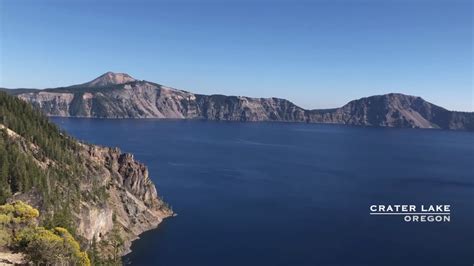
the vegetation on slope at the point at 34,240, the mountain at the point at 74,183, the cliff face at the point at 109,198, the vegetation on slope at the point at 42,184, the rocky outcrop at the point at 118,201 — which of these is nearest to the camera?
the vegetation on slope at the point at 34,240

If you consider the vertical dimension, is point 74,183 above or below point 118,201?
above

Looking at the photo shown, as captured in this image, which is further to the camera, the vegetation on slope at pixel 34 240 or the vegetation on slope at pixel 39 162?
the vegetation on slope at pixel 39 162

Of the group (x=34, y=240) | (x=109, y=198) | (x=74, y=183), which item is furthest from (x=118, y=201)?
(x=34, y=240)

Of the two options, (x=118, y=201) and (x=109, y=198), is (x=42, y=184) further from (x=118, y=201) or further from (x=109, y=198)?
(x=118, y=201)

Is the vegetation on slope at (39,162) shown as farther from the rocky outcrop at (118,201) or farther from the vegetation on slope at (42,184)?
the rocky outcrop at (118,201)

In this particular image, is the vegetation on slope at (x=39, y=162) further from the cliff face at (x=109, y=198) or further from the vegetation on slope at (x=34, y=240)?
the vegetation on slope at (x=34, y=240)

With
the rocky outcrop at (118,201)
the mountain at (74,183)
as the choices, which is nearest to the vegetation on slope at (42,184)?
the mountain at (74,183)

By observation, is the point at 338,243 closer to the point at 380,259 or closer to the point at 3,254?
the point at 380,259

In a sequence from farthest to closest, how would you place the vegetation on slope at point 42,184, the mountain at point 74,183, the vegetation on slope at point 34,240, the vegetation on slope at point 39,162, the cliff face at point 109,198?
the cliff face at point 109,198
the mountain at point 74,183
the vegetation on slope at point 39,162
the vegetation on slope at point 42,184
the vegetation on slope at point 34,240

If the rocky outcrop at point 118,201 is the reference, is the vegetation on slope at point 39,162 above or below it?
above
